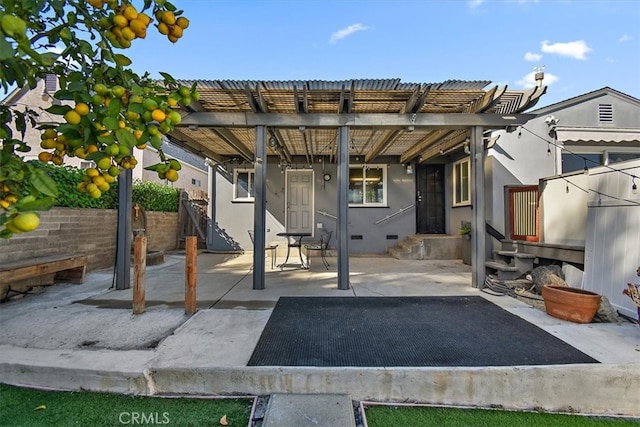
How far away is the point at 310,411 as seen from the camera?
2.05 metres

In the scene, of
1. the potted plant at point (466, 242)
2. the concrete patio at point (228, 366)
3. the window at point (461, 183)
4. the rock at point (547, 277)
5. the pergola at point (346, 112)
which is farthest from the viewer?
the window at point (461, 183)

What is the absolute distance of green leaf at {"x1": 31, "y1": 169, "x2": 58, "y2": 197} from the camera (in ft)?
2.78

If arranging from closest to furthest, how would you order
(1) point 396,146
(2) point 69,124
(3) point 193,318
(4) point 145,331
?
1. (2) point 69,124
2. (4) point 145,331
3. (3) point 193,318
4. (1) point 396,146

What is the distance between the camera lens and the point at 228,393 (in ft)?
7.53

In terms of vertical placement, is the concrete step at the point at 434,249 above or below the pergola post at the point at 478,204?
below

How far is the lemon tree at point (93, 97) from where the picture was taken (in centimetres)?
94

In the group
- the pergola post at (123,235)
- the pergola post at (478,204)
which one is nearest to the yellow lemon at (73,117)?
the pergola post at (123,235)

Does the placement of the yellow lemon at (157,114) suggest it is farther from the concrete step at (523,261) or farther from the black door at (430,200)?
the black door at (430,200)

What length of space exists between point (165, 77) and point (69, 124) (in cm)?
41

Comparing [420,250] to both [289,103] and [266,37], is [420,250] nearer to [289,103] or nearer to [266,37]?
[289,103]

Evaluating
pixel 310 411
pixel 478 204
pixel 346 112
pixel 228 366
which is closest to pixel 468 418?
pixel 310 411

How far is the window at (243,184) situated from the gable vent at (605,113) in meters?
8.85

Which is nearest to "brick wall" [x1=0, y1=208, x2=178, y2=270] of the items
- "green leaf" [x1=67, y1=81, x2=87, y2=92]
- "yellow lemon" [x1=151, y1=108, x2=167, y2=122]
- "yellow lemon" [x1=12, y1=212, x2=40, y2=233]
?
"green leaf" [x1=67, y1=81, x2=87, y2=92]

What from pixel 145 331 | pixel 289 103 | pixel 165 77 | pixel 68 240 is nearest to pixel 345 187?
pixel 289 103
